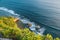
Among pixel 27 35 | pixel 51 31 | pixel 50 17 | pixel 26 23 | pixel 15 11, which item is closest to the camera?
pixel 27 35

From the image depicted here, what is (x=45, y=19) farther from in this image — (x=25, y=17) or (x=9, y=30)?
(x=9, y=30)

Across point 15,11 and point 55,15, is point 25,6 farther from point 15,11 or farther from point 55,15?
point 55,15

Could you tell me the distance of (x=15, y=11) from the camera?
225 ft

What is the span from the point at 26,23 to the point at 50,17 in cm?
827

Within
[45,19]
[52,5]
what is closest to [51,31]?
[45,19]

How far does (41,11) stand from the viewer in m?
67.1

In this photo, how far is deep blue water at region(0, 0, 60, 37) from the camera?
58312mm

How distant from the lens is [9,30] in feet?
150

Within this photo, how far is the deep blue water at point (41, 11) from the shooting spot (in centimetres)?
5831

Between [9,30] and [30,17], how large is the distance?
18.7 meters

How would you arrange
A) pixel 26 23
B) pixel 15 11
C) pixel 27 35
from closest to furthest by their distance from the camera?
pixel 27 35 < pixel 26 23 < pixel 15 11

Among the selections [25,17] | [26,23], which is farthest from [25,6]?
[26,23]

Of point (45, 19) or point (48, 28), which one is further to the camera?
point (45, 19)

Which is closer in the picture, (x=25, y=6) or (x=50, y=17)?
(x=50, y=17)
